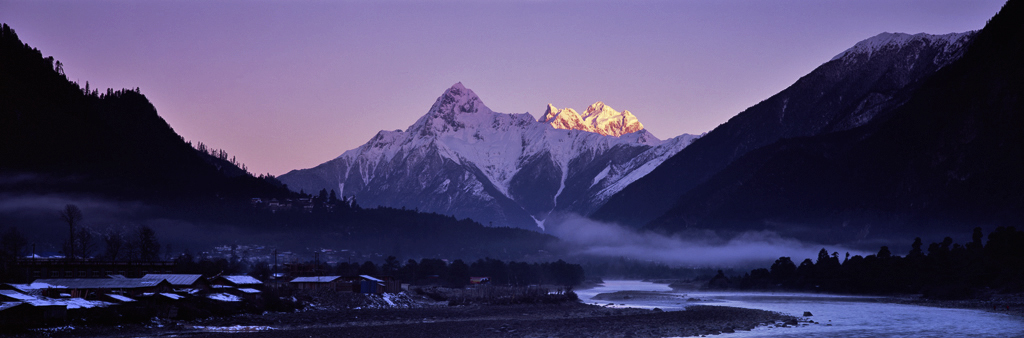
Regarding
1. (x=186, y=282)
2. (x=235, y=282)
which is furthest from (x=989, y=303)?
(x=186, y=282)

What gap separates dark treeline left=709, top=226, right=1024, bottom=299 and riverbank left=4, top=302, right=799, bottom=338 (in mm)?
45642

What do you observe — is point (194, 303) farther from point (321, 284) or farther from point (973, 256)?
point (973, 256)

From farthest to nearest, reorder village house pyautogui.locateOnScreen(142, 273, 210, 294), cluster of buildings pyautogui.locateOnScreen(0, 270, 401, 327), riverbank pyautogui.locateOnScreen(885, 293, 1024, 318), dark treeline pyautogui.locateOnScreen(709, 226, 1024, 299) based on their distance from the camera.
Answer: dark treeline pyautogui.locateOnScreen(709, 226, 1024, 299)
riverbank pyautogui.locateOnScreen(885, 293, 1024, 318)
village house pyautogui.locateOnScreen(142, 273, 210, 294)
cluster of buildings pyautogui.locateOnScreen(0, 270, 401, 327)

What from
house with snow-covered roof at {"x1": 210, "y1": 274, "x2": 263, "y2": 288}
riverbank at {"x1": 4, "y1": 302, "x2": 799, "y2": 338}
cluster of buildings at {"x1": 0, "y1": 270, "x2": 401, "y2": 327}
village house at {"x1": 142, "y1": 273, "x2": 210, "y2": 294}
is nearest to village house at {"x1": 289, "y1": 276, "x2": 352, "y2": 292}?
cluster of buildings at {"x1": 0, "y1": 270, "x2": 401, "y2": 327}

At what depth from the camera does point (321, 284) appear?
450ft

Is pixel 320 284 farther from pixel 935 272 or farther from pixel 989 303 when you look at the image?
pixel 935 272

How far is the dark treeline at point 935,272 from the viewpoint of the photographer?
136625 millimetres

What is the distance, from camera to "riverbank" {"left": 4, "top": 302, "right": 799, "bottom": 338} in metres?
82.2

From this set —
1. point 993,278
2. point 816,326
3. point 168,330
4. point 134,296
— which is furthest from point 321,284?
point 993,278

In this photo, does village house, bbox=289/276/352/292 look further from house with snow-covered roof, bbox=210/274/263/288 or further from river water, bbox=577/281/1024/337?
river water, bbox=577/281/1024/337

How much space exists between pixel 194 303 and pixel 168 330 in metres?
15.9

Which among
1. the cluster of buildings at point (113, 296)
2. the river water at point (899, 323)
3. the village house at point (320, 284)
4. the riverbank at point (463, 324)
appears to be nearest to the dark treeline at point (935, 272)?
the river water at point (899, 323)

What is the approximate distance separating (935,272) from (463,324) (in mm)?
96693

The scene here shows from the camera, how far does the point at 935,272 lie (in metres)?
154
